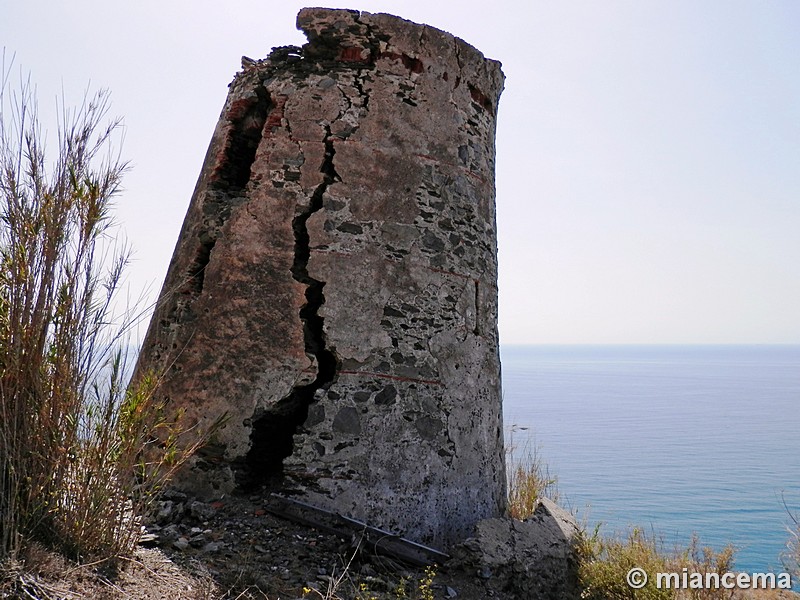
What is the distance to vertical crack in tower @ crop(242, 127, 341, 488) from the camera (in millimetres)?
4836

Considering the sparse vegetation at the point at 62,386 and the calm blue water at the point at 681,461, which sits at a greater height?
the sparse vegetation at the point at 62,386

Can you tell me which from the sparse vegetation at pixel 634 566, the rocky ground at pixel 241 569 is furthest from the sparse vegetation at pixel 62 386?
the sparse vegetation at pixel 634 566

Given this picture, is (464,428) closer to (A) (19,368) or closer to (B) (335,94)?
(B) (335,94)

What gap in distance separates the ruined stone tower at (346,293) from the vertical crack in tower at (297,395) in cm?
1

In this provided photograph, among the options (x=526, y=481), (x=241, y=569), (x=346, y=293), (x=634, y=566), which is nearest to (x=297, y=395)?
(x=346, y=293)

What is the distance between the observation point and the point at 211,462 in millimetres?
4855

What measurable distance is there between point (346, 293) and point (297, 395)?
30.0 inches

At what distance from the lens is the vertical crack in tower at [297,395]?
4.84 m

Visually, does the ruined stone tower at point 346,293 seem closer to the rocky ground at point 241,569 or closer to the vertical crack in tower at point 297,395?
the vertical crack in tower at point 297,395

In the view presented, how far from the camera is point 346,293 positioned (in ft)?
16.1

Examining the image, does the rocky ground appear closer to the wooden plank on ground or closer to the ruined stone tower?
the wooden plank on ground

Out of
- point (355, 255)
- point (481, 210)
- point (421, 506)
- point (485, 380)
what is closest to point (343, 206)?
point (355, 255)

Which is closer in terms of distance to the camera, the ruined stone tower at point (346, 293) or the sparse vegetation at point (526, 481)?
the ruined stone tower at point (346, 293)

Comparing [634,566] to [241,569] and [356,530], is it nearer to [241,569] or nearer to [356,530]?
[356,530]
